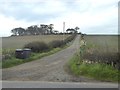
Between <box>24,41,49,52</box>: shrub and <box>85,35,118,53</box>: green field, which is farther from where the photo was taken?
<box>24,41,49,52</box>: shrub

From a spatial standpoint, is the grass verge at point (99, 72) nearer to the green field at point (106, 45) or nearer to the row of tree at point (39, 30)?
the green field at point (106, 45)

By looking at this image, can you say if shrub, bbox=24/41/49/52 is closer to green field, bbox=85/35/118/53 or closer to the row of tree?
green field, bbox=85/35/118/53

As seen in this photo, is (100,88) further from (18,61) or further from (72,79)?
(18,61)

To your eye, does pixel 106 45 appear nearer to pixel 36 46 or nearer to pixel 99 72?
pixel 99 72

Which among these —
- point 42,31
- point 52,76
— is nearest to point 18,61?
point 52,76

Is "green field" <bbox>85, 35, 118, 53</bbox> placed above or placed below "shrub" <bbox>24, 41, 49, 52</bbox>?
above

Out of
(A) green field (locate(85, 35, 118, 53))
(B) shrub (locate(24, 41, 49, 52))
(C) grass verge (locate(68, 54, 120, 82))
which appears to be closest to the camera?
(C) grass verge (locate(68, 54, 120, 82))

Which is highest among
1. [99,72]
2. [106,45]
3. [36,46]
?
[106,45]

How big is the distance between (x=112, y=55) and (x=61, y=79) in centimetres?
411

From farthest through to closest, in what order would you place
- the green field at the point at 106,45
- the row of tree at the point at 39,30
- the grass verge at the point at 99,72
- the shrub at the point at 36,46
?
the row of tree at the point at 39,30
the shrub at the point at 36,46
the green field at the point at 106,45
the grass verge at the point at 99,72

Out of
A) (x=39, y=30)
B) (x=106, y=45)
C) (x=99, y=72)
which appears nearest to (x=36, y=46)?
(x=106, y=45)

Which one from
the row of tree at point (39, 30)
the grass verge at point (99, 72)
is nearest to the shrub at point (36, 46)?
the grass verge at point (99, 72)

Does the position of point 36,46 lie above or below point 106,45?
below

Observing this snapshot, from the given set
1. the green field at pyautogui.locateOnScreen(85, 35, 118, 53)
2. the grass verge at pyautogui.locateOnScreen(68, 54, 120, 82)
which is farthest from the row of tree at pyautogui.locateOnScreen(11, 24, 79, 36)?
the grass verge at pyautogui.locateOnScreen(68, 54, 120, 82)
